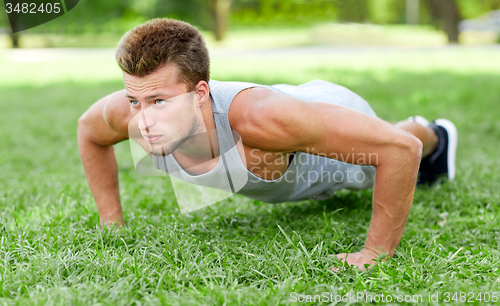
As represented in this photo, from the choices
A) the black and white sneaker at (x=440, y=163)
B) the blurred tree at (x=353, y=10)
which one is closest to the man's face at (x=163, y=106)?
the black and white sneaker at (x=440, y=163)

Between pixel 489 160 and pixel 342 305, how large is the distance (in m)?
3.08

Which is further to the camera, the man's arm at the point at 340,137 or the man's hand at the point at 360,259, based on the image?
the man's hand at the point at 360,259

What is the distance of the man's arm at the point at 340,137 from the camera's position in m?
2.12

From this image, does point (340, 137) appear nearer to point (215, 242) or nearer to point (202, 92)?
point (202, 92)

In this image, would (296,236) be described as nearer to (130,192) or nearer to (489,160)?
(130,192)

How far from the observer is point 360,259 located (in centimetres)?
231

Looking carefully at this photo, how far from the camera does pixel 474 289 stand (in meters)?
1.98

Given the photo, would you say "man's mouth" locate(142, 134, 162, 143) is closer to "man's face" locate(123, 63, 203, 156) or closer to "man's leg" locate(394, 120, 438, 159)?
"man's face" locate(123, 63, 203, 156)

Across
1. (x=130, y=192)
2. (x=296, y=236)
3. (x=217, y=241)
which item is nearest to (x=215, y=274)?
(x=217, y=241)

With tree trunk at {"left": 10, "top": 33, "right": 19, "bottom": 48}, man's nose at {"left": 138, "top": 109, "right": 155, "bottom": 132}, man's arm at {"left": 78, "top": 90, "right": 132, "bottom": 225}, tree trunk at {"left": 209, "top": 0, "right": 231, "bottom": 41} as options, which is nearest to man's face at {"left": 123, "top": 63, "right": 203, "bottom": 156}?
man's nose at {"left": 138, "top": 109, "right": 155, "bottom": 132}

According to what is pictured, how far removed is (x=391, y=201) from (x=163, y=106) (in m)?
1.19

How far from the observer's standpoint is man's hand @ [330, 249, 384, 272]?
7.44 ft

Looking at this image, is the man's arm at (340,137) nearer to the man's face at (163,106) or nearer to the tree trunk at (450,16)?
the man's face at (163,106)

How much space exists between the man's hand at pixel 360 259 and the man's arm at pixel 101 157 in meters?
1.33
